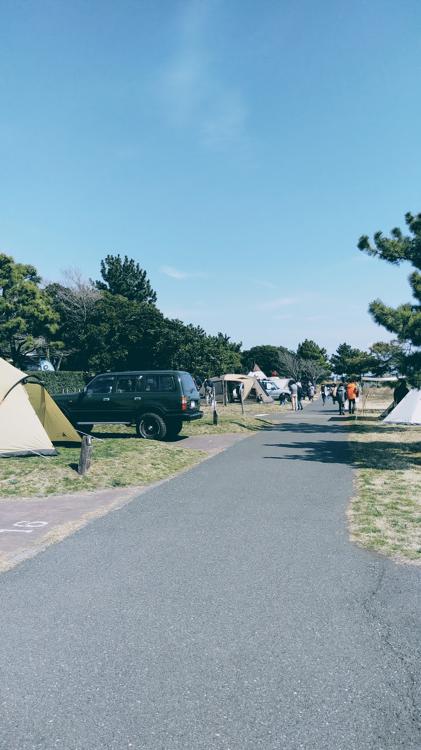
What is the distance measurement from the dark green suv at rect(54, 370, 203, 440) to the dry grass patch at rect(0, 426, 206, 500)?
2.16m

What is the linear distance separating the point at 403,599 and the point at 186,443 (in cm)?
1181

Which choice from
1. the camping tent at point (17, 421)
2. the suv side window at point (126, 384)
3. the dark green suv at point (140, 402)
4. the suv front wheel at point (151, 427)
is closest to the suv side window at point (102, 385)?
the dark green suv at point (140, 402)

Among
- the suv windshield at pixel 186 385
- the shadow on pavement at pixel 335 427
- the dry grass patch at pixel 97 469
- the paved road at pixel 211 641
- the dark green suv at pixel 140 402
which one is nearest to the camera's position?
the paved road at pixel 211 641

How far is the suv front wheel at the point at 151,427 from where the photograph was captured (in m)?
16.1

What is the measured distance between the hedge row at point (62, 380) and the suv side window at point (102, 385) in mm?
17695

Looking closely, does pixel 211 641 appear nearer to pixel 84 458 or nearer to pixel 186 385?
pixel 84 458

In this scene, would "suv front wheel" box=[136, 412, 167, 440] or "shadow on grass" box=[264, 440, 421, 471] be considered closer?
"shadow on grass" box=[264, 440, 421, 471]

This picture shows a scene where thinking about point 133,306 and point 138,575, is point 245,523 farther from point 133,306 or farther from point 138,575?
point 133,306

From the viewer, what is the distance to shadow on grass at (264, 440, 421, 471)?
39.8ft

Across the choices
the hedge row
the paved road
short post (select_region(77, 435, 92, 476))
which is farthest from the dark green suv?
the hedge row

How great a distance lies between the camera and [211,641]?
3.96 m

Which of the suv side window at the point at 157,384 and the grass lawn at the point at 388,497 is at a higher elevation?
the suv side window at the point at 157,384

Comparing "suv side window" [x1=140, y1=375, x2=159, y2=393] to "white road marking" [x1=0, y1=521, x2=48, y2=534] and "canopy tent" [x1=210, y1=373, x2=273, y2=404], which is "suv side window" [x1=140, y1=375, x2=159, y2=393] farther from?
"canopy tent" [x1=210, y1=373, x2=273, y2=404]

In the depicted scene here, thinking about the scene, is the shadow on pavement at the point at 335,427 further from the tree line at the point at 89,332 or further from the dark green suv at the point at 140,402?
the tree line at the point at 89,332
